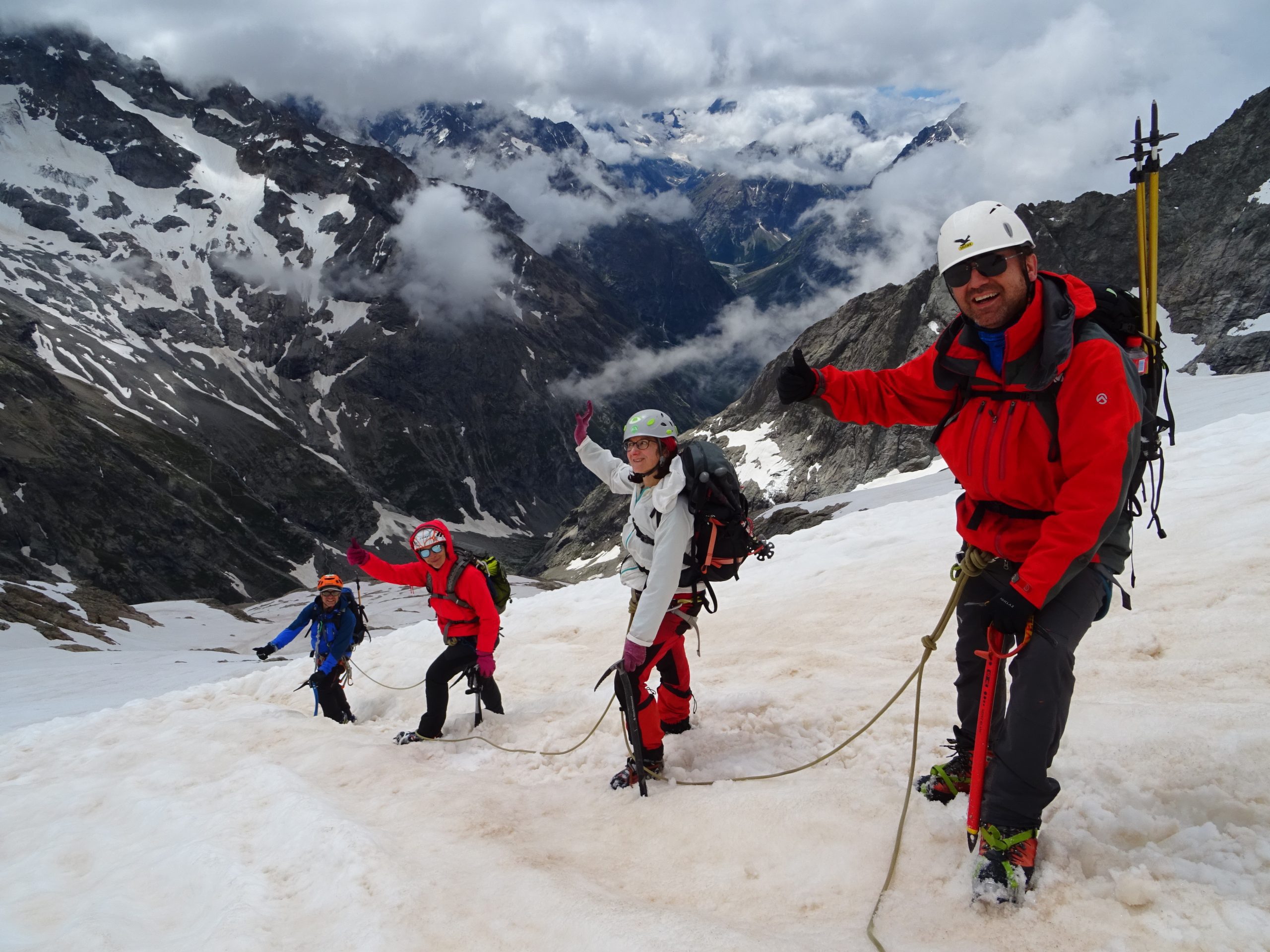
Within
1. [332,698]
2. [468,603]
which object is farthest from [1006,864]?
[332,698]

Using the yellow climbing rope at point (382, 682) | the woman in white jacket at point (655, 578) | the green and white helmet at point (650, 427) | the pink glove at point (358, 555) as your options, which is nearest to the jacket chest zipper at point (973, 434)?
the woman in white jacket at point (655, 578)

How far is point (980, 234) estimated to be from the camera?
423cm

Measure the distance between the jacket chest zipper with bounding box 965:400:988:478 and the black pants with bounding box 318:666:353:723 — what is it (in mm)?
11131

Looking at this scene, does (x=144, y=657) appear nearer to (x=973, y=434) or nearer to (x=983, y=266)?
(x=973, y=434)

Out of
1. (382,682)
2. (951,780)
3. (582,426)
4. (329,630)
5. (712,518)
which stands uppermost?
(582,426)

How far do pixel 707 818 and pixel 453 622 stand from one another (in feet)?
18.5

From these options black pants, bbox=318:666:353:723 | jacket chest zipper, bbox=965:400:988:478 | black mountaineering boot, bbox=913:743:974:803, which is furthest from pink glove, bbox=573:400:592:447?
black pants, bbox=318:666:353:723

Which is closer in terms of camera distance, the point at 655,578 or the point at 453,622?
the point at 655,578

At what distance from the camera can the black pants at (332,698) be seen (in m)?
12.2

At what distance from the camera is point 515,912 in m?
4.52

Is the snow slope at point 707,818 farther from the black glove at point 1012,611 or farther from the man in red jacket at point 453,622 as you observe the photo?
the black glove at point 1012,611

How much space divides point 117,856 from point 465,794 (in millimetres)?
2767

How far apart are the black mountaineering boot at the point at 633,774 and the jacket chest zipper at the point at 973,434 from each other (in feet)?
13.2

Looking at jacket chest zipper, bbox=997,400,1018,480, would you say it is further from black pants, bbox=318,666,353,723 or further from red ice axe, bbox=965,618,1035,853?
black pants, bbox=318,666,353,723
